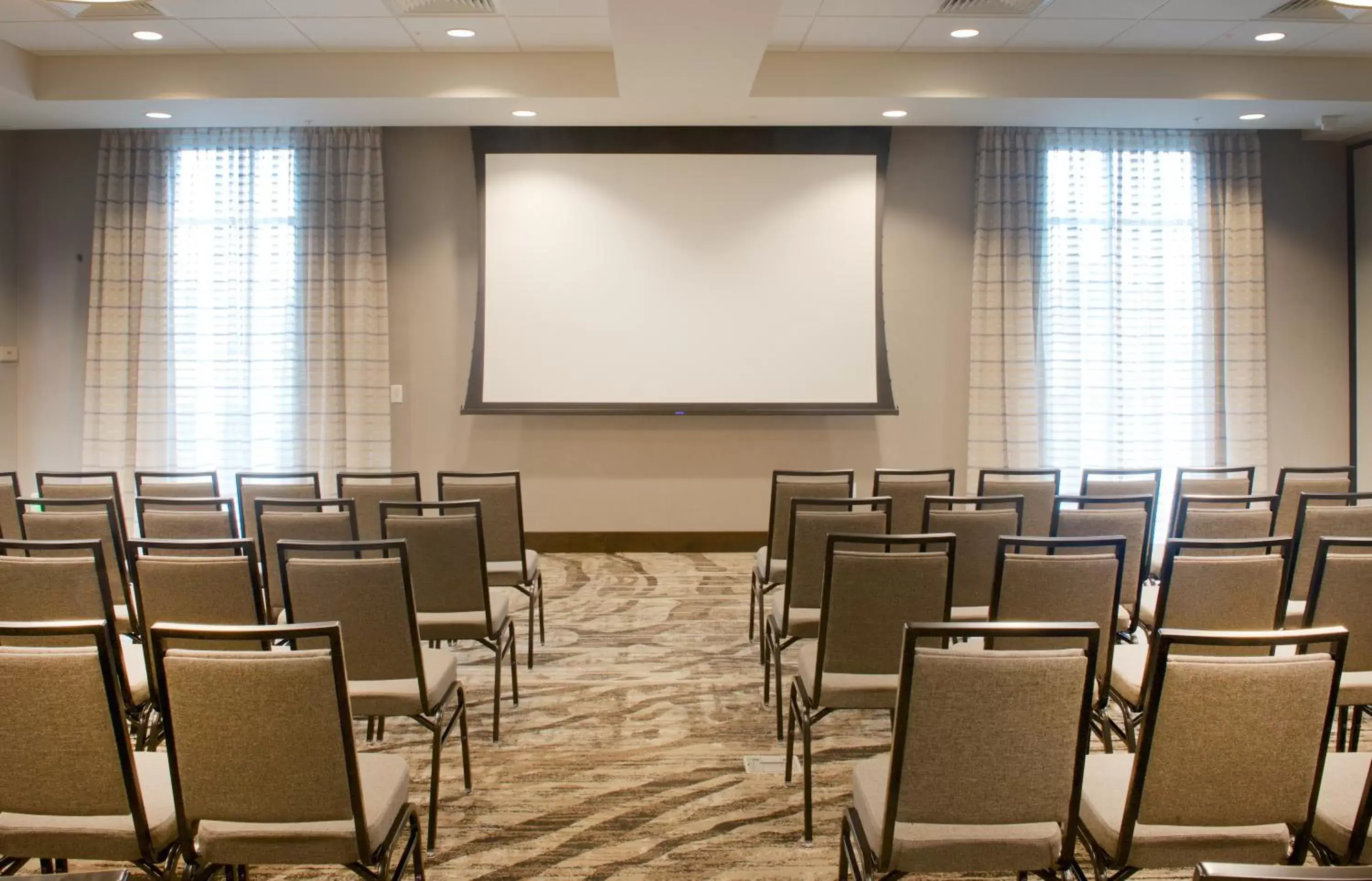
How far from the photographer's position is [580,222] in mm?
7238

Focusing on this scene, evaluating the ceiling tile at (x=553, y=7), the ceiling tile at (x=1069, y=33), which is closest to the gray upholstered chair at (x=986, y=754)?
the ceiling tile at (x=553, y=7)

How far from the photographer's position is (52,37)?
18.9 feet

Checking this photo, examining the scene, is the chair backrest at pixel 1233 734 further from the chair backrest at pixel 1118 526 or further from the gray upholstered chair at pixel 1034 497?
the gray upholstered chair at pixel 1034 497

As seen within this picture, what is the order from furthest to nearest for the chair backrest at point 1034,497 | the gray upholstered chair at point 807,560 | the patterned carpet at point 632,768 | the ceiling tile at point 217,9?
the ceiling tile at point 217,9, the chair backrest at point 1034,497, the gray upholstered chair at point 807,560, the patterned carpet at point 632,768

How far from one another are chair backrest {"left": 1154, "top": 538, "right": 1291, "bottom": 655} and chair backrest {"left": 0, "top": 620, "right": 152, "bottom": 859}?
2.74 metres

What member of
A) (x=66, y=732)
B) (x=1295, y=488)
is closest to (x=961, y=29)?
(x=1295, y=488)

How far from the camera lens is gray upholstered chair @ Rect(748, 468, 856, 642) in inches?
179

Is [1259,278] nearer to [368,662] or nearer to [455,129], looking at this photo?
[455,129]

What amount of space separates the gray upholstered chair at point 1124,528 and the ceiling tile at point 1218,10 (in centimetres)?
308

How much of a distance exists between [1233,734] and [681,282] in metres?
5.80

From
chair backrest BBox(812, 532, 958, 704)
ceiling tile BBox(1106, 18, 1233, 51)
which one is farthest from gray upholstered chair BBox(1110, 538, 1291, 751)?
ceiling tile BBox(1106, 18, 1233, 51)

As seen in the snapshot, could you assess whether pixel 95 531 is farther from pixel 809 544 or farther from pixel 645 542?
pixel 645 542

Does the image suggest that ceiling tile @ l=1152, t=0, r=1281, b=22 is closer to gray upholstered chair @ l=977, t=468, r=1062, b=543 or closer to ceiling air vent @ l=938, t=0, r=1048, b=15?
ceiling air vent @ l=938, t=0, r=1048, b=15

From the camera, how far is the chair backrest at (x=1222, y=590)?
2.87 meters
